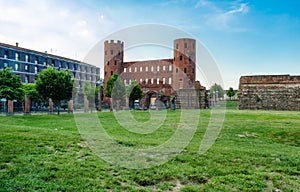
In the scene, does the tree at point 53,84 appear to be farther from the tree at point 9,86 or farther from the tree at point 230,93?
the tree at point 230,93

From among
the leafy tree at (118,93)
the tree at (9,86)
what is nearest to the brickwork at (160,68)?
the leafy tree at (118,93)

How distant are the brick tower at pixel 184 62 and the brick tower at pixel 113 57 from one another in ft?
45.9

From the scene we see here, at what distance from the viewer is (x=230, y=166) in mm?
5832

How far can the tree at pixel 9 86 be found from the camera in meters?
23.0

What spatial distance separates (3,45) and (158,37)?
47.1 metres

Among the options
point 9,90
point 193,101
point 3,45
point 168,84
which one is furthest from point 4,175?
point 168,84

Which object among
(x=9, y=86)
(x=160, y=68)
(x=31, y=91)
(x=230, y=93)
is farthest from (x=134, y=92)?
(x=230, y=93)

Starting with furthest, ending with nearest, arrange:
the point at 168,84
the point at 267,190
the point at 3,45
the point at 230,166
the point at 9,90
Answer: the point at 168,84 → the point at 3,45 → the point at 9,90 → the point at 230,166 → the point at 267,190

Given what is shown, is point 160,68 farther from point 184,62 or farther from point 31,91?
point 31,91

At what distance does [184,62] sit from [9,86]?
125 feet

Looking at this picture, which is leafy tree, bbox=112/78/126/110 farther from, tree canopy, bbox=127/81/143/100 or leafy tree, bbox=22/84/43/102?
leafy tree, bbox=22/84/43/102

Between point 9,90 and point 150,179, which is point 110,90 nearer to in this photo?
point 9,90

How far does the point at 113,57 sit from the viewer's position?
61.3 metres

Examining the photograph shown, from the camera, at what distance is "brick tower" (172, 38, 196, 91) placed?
178 ft
